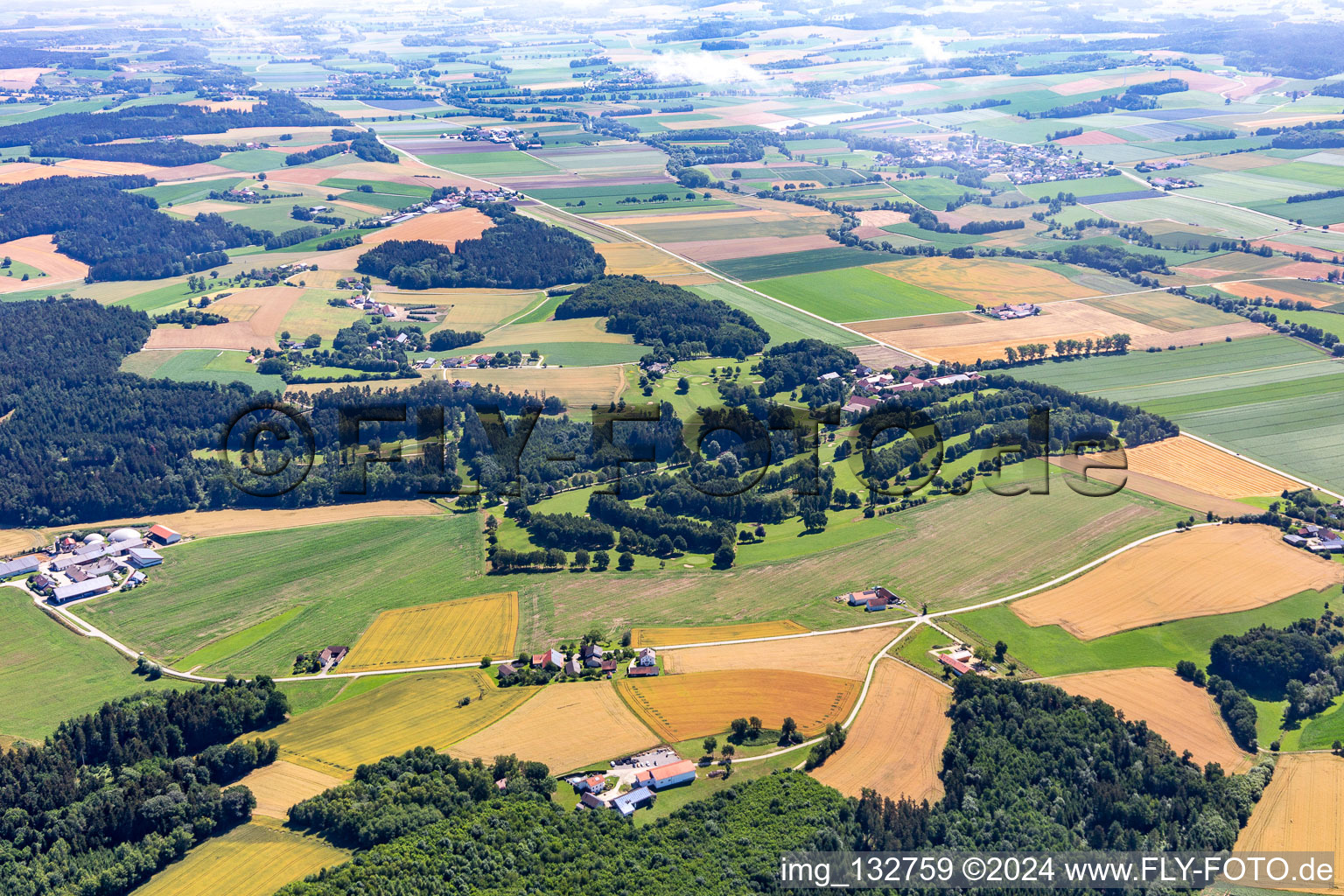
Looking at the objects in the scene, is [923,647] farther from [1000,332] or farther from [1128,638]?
[1000,332]

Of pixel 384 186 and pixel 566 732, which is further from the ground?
pixel 384 186

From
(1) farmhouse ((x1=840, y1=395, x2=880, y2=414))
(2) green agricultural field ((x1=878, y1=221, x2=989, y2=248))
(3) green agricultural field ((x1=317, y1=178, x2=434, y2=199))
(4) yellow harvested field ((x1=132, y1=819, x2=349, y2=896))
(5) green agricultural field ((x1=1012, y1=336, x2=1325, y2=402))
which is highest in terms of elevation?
(3) green agricultural field ((x1=317, y1=178, x2=434, y2=199))

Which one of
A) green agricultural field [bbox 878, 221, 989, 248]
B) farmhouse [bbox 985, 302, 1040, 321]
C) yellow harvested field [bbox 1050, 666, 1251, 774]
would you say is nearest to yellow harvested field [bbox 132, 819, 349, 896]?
yellow harvested field [bbox 1050, 666, 1251, 774]

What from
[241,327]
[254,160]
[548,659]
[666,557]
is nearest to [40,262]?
[241,327]

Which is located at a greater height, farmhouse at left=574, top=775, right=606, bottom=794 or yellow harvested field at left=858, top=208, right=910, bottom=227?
yellow harvested field at left=858, top=208, right=910, bottom=227

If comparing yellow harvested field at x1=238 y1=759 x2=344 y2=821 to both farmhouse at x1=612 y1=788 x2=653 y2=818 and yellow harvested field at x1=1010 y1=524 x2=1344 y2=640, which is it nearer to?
farmhouse at x1=612 y1=788 x2=653 y2=818

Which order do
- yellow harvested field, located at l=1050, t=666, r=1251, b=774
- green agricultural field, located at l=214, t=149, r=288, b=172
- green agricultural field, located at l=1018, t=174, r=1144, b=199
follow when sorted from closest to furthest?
yellow harvested field, located at l=1050, t=666, r=1251, b=774, green agricultural field, located at l=1018, t=174, r=1144, b=199, green agricultural field, located at l=214, t=149, r=288, b=172
